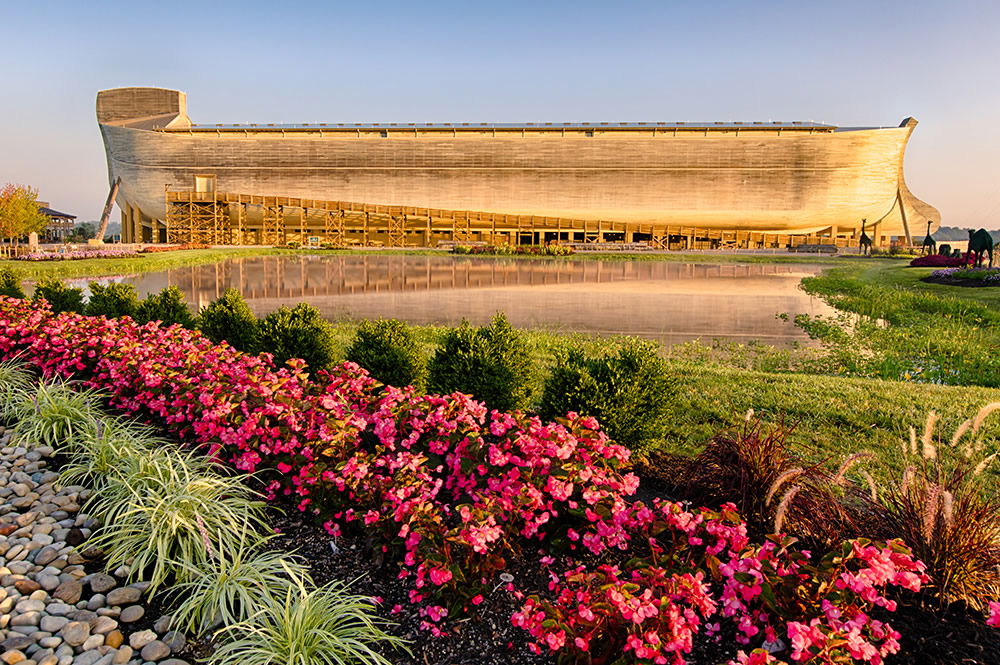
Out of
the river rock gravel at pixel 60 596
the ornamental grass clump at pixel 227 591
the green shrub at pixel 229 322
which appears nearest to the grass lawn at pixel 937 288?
the green shrub at pixel 229 322

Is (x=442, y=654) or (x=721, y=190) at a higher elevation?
(x=721, y=190)

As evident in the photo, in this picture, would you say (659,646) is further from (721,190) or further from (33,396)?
(721,190)

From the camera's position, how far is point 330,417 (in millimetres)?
4055

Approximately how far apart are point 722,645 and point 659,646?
0.78 metres

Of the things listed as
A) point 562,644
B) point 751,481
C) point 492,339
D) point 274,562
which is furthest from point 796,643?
point 492,339

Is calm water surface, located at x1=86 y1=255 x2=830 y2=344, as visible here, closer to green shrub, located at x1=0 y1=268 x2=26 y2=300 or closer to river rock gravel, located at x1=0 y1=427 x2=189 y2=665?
green shrub, located at x1=0 y1=268 x2=26 y2=300

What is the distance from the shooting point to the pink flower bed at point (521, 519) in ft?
7.48

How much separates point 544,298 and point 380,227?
2152 inches

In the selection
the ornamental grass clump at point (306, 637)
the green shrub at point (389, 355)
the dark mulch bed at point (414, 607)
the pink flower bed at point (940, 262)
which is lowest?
the dark mulch bed at point (414, 607)

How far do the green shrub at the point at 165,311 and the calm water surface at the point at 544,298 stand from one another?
4.08m

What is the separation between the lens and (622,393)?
195 inches

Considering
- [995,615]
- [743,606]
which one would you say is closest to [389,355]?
[743,606]

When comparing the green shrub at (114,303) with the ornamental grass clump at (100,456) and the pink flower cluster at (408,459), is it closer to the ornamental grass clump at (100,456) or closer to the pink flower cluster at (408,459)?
the pink flower cluster at (408,459)

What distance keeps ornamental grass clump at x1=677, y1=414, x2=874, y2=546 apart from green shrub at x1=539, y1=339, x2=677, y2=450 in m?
0.70
